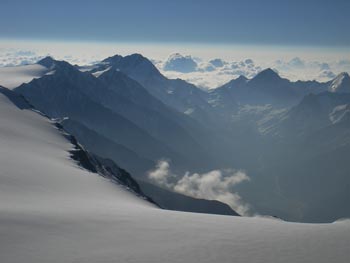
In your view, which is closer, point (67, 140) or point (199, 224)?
point (199, 224)

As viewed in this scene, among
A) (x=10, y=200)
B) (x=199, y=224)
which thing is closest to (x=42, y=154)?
(x=10, y=200)

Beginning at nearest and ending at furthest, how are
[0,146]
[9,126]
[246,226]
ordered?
[246,226] < [0,146] < [9,126]

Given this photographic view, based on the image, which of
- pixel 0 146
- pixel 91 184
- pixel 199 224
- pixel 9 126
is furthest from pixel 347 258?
pixel 9 126

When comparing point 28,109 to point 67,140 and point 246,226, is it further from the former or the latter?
point 246,226

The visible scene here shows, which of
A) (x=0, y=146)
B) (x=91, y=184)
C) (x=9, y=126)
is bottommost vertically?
(x=91, y=184)

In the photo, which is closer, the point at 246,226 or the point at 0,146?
the point at 246,226

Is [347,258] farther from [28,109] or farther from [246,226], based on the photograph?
[28,109]

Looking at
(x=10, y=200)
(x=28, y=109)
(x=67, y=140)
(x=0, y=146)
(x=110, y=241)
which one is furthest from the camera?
(x=28, y=109)

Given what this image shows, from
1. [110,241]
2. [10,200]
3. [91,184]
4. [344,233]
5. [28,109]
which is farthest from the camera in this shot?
[28,109]

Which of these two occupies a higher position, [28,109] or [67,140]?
[28,109]

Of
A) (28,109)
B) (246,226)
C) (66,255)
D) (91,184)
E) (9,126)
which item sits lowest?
(66,255)
